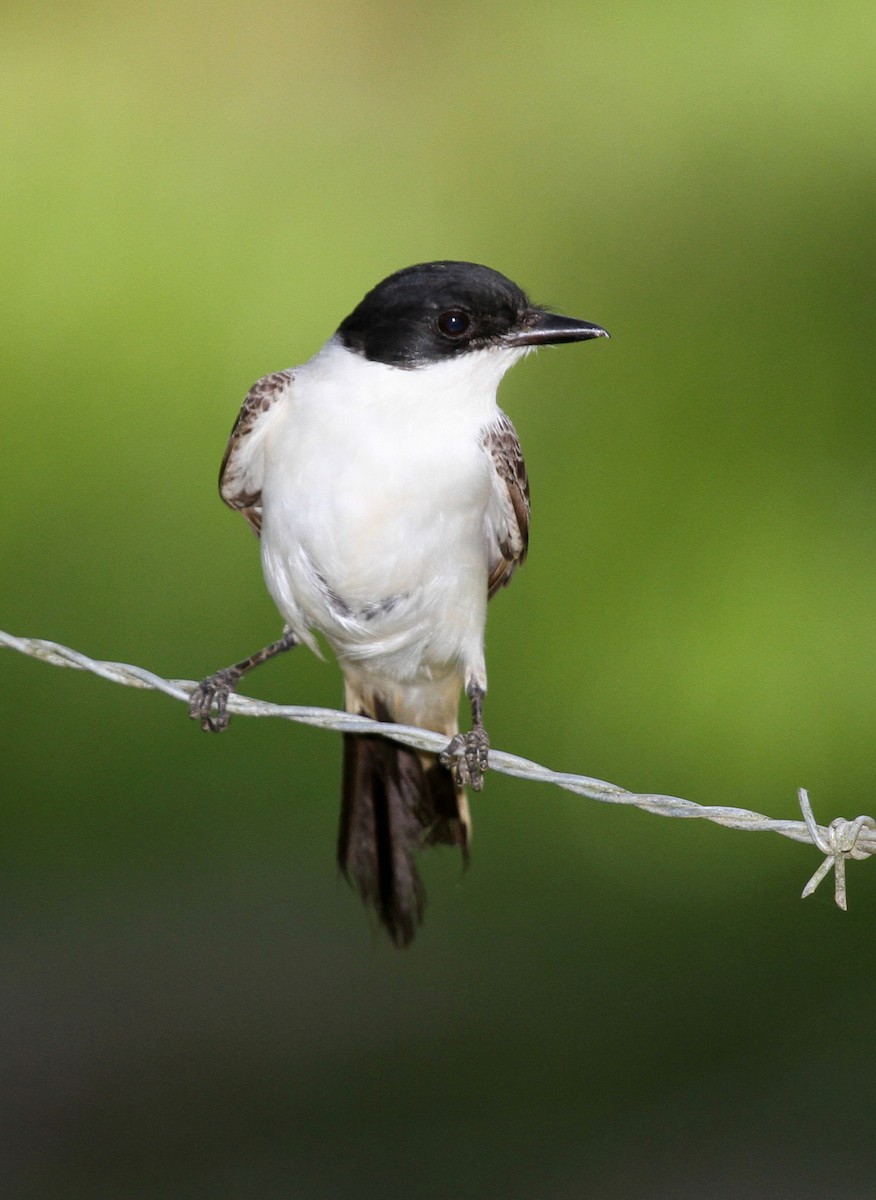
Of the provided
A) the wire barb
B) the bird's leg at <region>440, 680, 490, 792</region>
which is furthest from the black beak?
the wire barb

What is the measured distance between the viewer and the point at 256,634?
7477 millimetres

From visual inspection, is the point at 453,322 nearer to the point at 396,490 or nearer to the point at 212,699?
the point at 396,490

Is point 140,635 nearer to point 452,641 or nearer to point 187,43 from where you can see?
point 452,641

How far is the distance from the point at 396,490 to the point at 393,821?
1.15 m

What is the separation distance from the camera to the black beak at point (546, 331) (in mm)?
4031

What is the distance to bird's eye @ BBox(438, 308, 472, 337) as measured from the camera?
3.98m

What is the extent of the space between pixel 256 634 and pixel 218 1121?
2519 mm

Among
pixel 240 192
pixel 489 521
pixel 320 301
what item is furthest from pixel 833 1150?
pixel 240 192

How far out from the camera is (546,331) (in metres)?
4.04

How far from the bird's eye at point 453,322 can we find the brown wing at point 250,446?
1.67 ft

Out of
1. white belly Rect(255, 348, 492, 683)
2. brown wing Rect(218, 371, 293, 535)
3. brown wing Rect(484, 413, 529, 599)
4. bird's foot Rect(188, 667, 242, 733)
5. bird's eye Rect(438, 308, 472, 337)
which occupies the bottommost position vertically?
bird's foot Rect(188, 667, 242, 733)

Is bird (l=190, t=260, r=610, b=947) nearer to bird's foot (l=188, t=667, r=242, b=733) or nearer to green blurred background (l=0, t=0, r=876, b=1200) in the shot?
bird's foot (l=188, t=667, r=242, b=733)

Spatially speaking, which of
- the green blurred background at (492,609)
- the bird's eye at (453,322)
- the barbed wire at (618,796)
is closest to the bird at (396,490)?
the bird's eye at (453,322)

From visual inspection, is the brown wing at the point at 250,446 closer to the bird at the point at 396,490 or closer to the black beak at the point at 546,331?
the bird at the point at 396,490
